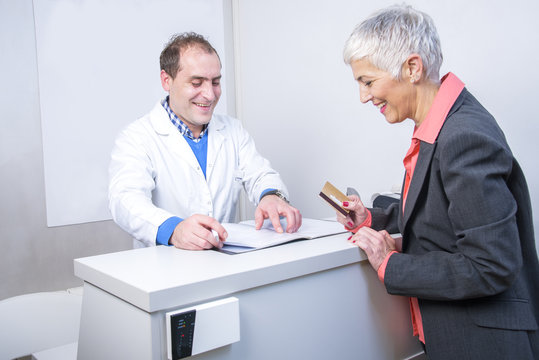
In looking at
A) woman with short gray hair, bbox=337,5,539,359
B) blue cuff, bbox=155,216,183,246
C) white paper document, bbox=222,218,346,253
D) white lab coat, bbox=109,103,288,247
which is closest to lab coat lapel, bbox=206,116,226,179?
white lab coat, bbox=109,103,288,247

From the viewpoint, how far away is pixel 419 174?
0.94 m

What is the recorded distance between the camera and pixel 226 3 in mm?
2904

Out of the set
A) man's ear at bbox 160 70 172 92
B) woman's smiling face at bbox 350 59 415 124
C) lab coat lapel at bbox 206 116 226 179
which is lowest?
lab coat lapel at bbox 206 116 226 179

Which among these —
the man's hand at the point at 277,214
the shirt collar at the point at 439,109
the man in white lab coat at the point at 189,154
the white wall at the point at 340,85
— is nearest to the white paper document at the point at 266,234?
the man's hand at the point at 277,214

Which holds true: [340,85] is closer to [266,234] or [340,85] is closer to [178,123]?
[178,123]

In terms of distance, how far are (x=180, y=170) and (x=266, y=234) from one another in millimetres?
613

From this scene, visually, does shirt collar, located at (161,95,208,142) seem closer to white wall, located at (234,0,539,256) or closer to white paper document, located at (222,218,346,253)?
white paper document, located at (222,218,346,253)

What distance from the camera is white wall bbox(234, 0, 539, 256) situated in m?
1.46

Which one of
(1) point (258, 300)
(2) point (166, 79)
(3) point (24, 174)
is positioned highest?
(2) point (166, 79)

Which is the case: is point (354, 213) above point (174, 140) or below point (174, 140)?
below

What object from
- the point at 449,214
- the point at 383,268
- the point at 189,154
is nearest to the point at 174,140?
the point at 189,154

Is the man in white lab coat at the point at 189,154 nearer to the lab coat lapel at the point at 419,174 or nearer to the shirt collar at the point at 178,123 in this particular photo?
the shirt collar at the point at 178,123

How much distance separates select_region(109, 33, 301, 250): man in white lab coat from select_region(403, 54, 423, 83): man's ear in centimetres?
58

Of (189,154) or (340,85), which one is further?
(340,85)
